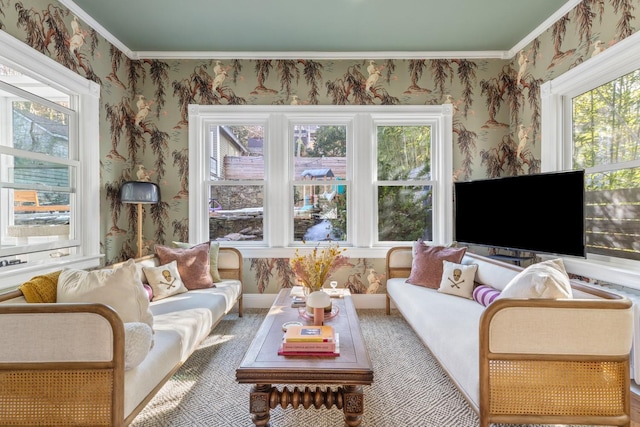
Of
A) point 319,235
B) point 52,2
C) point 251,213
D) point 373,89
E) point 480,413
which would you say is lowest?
point 480,413

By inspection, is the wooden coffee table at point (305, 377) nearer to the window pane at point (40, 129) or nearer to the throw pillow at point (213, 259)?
the throw pillow at point (213, 259)

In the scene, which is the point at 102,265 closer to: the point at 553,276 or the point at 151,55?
the point at 151,55

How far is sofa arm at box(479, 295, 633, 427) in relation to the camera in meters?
1.53

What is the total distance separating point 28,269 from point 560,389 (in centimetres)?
340

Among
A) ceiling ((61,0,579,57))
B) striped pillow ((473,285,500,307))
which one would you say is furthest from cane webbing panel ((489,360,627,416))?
ceiling ((61,0,579,57))

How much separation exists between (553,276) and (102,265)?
148 inches

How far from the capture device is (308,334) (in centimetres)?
178

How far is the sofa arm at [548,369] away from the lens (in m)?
1.53

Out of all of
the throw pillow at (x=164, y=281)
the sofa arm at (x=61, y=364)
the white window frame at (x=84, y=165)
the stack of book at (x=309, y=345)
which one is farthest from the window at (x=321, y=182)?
the sofa arm at (x=61, y=364)

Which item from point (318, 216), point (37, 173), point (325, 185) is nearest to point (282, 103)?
point (325, 185)

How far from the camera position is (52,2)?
2672mm

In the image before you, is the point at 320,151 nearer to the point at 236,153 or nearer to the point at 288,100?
the point at 288,100

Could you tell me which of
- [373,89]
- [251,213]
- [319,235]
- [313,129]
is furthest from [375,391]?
[373,89]

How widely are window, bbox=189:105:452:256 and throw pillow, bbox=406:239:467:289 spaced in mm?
559
